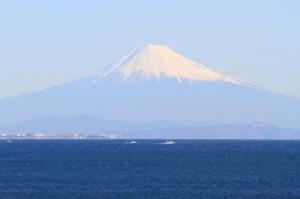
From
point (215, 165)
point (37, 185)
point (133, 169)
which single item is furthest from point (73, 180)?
point (215, 165)

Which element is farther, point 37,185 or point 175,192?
point 37,185

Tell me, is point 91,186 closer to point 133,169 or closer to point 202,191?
point 202,191

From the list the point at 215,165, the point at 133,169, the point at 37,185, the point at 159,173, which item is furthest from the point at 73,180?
the point at 215,165

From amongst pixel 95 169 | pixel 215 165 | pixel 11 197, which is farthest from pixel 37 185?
pixel 215 165

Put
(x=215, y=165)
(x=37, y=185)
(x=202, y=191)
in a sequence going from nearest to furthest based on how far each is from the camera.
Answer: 1. (x=202, y=191)
2. (x=37, y=185)
3. (x=215, y=165)

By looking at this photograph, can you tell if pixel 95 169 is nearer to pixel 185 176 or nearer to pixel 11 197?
pixel 185 176

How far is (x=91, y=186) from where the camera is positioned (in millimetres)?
81625

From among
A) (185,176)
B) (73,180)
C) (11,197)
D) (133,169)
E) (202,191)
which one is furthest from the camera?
(133,169)

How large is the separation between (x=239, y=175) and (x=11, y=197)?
2954 centimetres

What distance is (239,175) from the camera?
3802 inches

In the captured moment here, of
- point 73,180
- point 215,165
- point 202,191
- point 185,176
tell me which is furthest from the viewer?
point 215,165

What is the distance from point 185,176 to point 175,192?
18.1m

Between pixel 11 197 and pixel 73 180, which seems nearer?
pixel 11 197

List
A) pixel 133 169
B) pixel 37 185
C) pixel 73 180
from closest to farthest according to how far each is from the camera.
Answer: pixel 37 185 → pixel 73 180 → pixel 133 169
